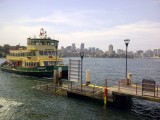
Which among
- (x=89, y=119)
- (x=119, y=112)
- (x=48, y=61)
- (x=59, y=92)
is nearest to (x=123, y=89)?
(x=119, y=112)

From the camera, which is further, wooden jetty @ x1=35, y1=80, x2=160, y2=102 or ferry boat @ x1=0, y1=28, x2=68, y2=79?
ferry boat @ x1=0, y1=28, x2=68, y2=79

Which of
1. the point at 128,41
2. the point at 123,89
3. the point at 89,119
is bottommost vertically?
the point at 89,119

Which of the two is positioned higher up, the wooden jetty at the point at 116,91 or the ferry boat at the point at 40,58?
the ferry boat at the point at 40,58

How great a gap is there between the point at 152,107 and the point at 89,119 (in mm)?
7473

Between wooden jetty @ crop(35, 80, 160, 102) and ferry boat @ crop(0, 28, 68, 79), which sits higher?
ferry boat @ crop(0, 28, 68, 79)

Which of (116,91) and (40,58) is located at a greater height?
(40,58)

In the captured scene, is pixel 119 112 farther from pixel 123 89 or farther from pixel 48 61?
pixel 48 61

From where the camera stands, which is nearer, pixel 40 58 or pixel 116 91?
pixel 116 91

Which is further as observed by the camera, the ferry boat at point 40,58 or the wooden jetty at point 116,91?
the ferry boat at point 40,58

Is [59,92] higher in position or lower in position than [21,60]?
lower


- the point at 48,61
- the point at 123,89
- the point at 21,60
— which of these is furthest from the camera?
the point at 21,60

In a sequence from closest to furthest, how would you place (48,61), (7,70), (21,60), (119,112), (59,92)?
(119,112) → (59,92) → (48,61) → (21,60) → (7,70)

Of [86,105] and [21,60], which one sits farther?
[21,60]

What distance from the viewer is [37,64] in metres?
46.3
